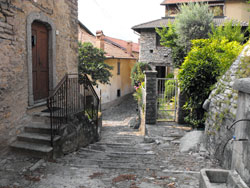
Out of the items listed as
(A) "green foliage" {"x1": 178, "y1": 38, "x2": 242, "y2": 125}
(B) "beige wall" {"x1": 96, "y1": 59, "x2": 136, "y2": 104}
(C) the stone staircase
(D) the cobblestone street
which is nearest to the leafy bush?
(B) "beige wall" {"x1": 96, "y1": 59, "x2": 136, "y2": 104}

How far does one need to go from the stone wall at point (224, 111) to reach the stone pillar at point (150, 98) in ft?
8.09

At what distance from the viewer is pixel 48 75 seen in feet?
21.2

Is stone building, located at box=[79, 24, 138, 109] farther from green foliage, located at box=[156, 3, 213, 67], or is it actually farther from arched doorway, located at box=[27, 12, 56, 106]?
arched doorway, located at box=[27, 12, 56, 106]

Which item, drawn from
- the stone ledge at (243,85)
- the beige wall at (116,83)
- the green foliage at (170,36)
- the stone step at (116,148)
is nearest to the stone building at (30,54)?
the stone step at (116,148)

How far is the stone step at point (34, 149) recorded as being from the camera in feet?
14.8

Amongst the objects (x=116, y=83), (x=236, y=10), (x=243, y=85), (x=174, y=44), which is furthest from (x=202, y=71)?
(x=116, y=83)

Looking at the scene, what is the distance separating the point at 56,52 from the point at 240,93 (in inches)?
212

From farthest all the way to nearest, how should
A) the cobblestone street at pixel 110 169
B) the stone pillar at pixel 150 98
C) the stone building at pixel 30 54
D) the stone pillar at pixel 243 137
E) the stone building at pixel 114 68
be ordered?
the stone building at pixel 114 68 → the stone pillar at pixel 150 98 → the stone building at pixel 30 54 → the cobblestone street at pixel 110 169 → the stone pillar at pixel 243 137

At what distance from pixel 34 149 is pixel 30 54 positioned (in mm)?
2284

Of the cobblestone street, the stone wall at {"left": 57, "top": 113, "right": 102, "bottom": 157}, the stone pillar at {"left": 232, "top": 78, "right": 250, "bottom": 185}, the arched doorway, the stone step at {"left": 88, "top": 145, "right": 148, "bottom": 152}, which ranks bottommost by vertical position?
the stone step at {"left": 88, "top": 145, "right": 148, "bottom": 152}

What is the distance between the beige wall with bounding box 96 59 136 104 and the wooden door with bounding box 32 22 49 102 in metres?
11.3

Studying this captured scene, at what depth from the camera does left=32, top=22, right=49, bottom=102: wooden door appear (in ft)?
19.1

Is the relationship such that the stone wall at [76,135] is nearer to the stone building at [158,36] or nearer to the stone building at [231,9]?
the stone building at [158,36]

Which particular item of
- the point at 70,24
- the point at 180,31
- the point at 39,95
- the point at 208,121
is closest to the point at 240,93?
the point at 208,121
